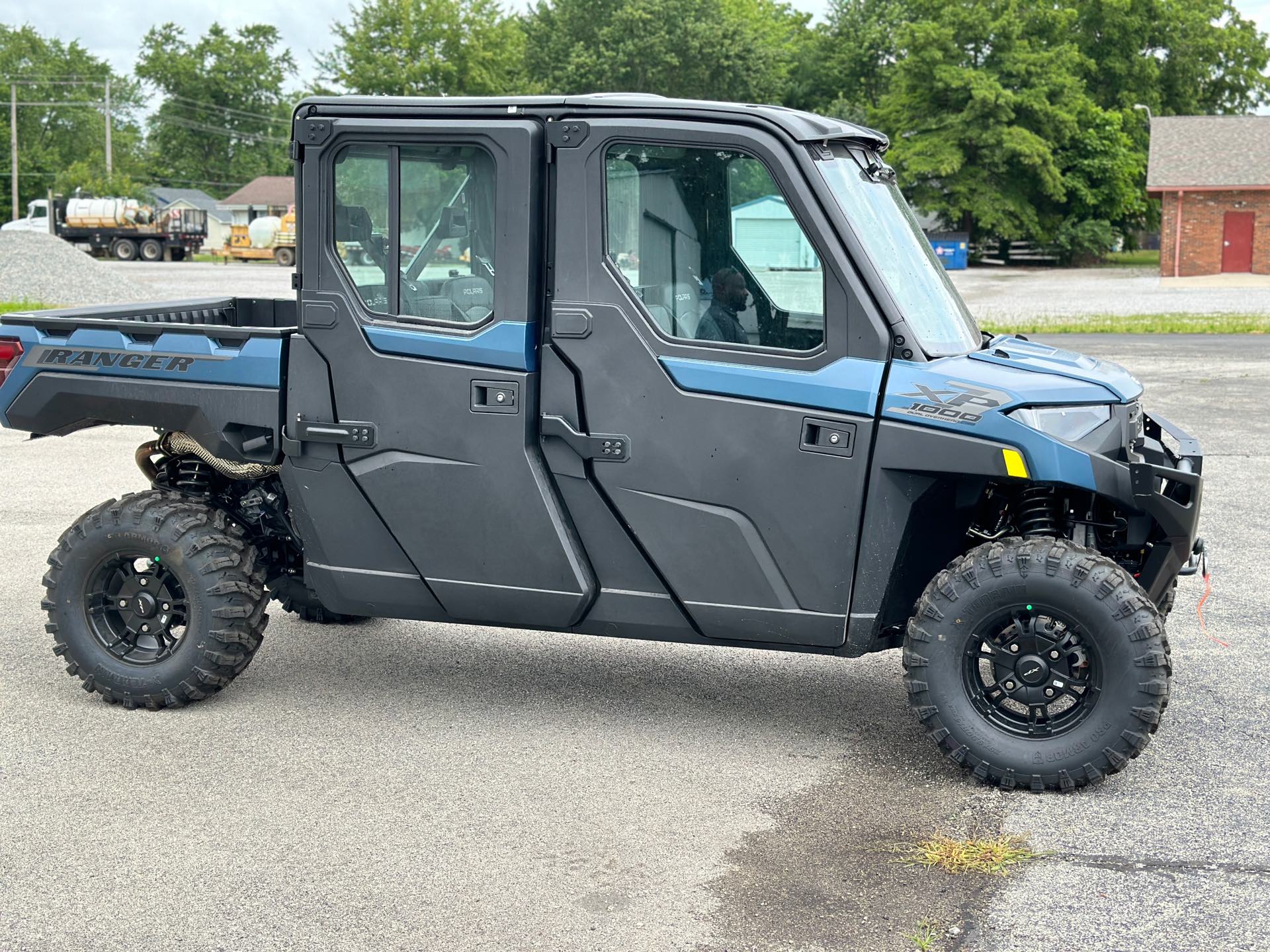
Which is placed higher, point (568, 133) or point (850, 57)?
point (850, 57)

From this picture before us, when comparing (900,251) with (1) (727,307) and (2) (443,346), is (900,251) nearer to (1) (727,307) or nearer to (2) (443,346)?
(1) (727,307)

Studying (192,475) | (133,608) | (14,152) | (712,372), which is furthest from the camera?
(14,152)

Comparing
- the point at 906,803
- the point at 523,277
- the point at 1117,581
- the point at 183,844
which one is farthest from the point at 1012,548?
the point at 183,844

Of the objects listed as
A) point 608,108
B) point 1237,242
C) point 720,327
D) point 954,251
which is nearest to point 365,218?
point 608,108

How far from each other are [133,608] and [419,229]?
1929 mm

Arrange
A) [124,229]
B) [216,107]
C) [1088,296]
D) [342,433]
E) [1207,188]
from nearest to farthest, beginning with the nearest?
1. [342,433]
2. [1088,296]
3. [1207,188]
4. [124,229]
5. [216,107]

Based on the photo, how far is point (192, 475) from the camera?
5871 millimetres

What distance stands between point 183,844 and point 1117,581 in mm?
3043

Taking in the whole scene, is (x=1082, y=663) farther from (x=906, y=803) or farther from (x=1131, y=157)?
(x=1131, y=157)

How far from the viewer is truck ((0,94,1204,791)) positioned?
4656 mm

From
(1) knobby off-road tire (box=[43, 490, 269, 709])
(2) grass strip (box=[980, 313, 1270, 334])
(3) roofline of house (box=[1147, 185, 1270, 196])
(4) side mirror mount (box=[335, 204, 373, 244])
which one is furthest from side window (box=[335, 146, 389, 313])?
(3) roofline of house (box=[1147, 185, 1270, 196])

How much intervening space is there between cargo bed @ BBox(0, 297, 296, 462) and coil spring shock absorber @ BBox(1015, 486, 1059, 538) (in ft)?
9.00

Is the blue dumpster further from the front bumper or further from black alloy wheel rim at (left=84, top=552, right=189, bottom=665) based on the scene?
black alloy wheel rim at (left=84, top=552, right=189, bottom=665)

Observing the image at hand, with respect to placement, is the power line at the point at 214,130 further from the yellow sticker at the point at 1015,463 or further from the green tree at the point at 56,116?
the yellow sticker at the point at 1015,463
